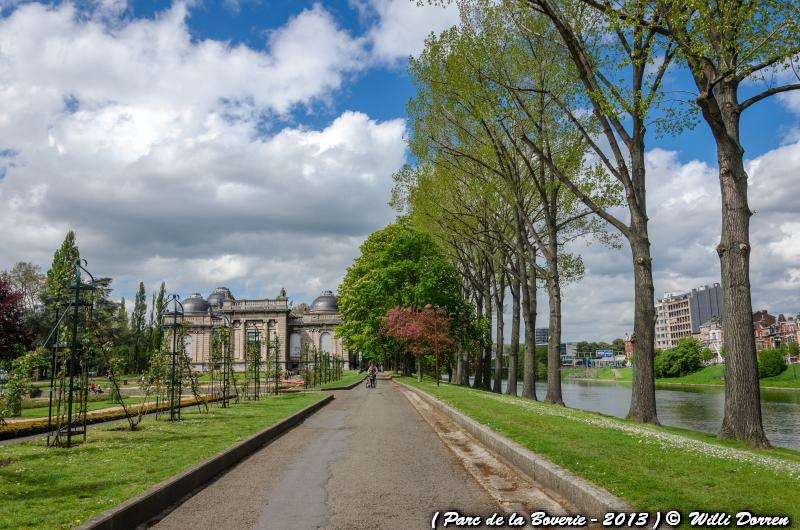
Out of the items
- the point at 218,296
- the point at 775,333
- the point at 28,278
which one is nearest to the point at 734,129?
the point at 28,278

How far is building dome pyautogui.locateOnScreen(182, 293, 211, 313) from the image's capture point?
111 meters

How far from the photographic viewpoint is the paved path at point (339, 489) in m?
6.64

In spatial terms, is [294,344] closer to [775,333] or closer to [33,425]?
[33,425]

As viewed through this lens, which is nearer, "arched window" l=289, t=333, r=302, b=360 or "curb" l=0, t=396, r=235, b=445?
"curb" l=0, t=396, r=235, b=445

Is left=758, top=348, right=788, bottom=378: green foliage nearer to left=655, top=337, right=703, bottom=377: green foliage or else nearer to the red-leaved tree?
left=655, top=337, right=703, bottom=377: green foliage

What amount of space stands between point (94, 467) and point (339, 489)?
3.76 meters

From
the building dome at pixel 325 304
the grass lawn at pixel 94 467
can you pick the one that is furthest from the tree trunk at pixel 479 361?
the building dome at pixel 325 304

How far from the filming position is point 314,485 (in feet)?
27.9

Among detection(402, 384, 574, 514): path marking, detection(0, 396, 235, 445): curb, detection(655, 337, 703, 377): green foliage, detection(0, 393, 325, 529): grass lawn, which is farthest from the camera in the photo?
detection(655, 337, 703, 377): green foliage

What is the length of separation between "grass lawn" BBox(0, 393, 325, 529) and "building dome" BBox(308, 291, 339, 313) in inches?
3624

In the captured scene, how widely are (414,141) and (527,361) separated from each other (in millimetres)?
11575

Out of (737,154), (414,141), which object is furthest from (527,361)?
(737,154)

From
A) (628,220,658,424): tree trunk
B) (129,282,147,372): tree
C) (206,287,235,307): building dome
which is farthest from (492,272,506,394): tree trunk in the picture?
(206,287,235,307): building dome

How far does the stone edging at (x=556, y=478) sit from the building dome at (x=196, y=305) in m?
104
